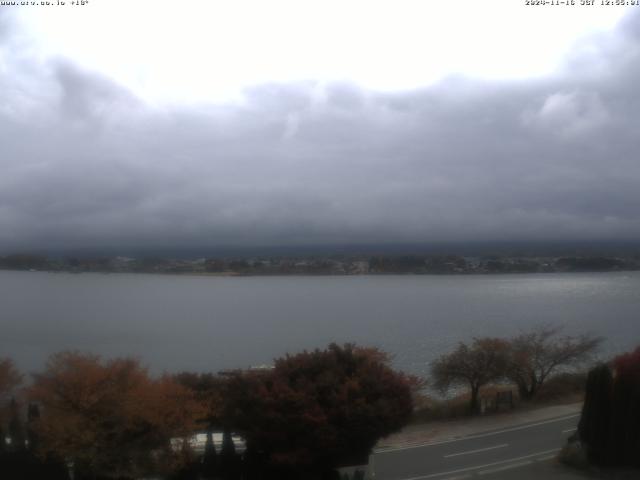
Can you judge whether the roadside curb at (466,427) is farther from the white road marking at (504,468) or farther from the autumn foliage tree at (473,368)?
the white road marking at (504,468)

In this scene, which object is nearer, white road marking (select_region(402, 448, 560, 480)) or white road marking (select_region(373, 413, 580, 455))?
white road marking (select_region(402, 448, 560, 480))

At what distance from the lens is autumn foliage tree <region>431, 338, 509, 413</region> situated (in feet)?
94.4

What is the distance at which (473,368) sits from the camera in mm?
28828

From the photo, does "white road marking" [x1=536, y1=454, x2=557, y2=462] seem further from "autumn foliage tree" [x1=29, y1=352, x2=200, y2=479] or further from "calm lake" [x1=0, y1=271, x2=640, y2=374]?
"calm lake" [x1=0, y1=271, x2=640, y2=374]

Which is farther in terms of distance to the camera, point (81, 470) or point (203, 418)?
point (203, 418)

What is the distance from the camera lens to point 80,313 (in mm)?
72250

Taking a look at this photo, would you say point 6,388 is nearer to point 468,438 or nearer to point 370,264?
point 468,438

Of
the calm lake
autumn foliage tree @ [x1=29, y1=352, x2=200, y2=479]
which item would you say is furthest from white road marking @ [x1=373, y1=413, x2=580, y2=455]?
the calm lake

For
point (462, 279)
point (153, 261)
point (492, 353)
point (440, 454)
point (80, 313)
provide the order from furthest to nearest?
point (462, 279), point (153, 261), point (80, 313), point (492, 353), point (440, 454)

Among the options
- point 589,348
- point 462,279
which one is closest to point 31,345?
point 589,348

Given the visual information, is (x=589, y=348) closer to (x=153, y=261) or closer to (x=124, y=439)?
(x=124, y=439)

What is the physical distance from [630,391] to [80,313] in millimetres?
64749

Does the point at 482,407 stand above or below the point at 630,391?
below

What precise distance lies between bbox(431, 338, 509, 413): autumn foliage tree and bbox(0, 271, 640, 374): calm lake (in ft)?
29.1
